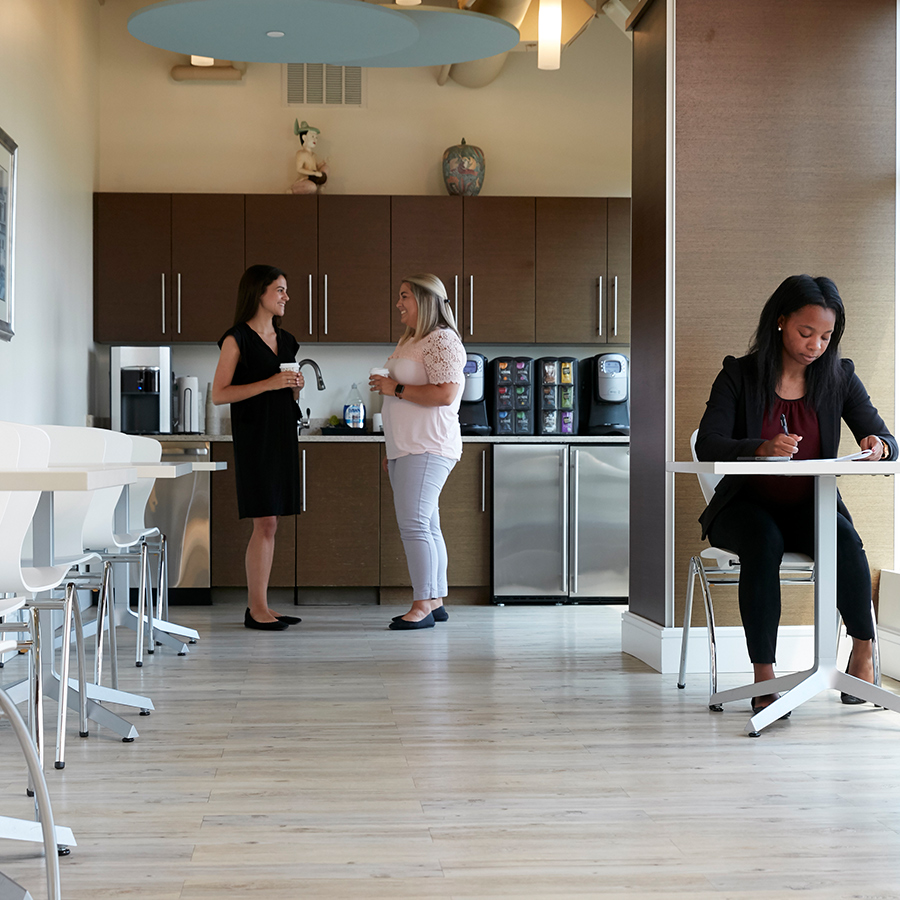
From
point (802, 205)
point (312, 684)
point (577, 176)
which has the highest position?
point (577, 176)

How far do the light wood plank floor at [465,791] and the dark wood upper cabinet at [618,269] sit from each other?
254cm

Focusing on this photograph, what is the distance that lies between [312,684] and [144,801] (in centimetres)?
120

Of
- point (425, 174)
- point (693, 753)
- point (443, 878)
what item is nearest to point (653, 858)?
point (443, 878)

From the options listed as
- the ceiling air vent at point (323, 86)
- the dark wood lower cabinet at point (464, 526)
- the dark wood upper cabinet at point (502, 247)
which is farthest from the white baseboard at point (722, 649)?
the ceiling air vent at point (323, 86)

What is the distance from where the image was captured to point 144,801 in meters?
2.17

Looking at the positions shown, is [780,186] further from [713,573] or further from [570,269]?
[570,269]

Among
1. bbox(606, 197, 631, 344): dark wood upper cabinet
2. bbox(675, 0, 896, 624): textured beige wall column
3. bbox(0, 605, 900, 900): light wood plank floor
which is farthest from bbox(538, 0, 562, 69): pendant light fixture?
bbox(0, 605, 900, 900): light wood plank floor

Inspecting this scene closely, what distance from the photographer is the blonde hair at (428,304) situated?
444 cm

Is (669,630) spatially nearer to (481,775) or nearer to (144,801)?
(481,775)

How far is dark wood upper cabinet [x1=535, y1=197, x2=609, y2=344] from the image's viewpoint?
5703mm

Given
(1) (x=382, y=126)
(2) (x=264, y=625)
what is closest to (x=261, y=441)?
(2) (x=264, y=625)

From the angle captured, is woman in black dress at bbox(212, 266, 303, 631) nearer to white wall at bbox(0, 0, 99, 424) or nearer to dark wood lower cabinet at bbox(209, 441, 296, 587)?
white wall at bbox(0, 0, 99, 424)

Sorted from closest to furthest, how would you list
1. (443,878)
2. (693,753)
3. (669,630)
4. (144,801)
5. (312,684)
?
(443,878)
(144,801)
(693,753)
(312,684)
(669,630)

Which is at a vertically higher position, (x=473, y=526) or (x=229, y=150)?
(x=229, y=150)
